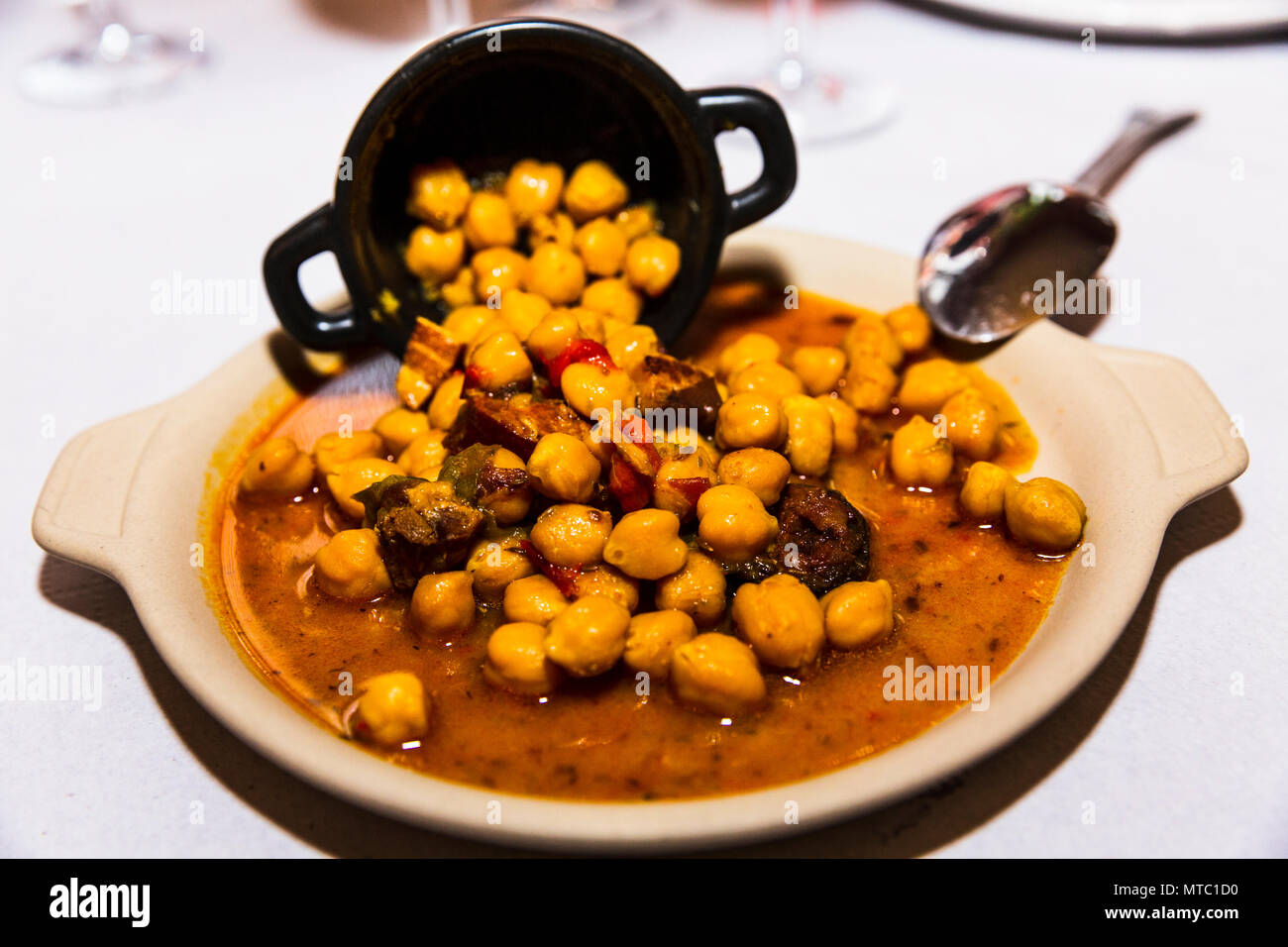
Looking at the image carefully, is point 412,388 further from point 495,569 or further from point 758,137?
point 758,137

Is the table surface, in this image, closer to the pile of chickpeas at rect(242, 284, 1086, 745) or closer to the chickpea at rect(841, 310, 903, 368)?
the pile of chickpeas at rect(242, 284, 1086, 745)

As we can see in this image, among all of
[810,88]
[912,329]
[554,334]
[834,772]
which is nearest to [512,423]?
[554,334]

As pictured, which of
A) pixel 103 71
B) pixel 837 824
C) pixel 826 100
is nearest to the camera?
pixel 837 824

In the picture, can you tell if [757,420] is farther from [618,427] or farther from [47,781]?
[47,781]

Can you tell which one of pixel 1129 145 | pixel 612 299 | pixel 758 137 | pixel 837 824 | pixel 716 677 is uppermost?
pixel 1129 145

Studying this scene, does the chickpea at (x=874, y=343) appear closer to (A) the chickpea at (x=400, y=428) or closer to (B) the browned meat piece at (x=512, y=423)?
(B) the browned meat piece at (x=512, y=423)

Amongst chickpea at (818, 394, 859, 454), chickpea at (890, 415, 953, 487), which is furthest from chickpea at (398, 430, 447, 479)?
chickpea at (890, 415, 953, 487)

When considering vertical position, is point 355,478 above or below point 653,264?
below
